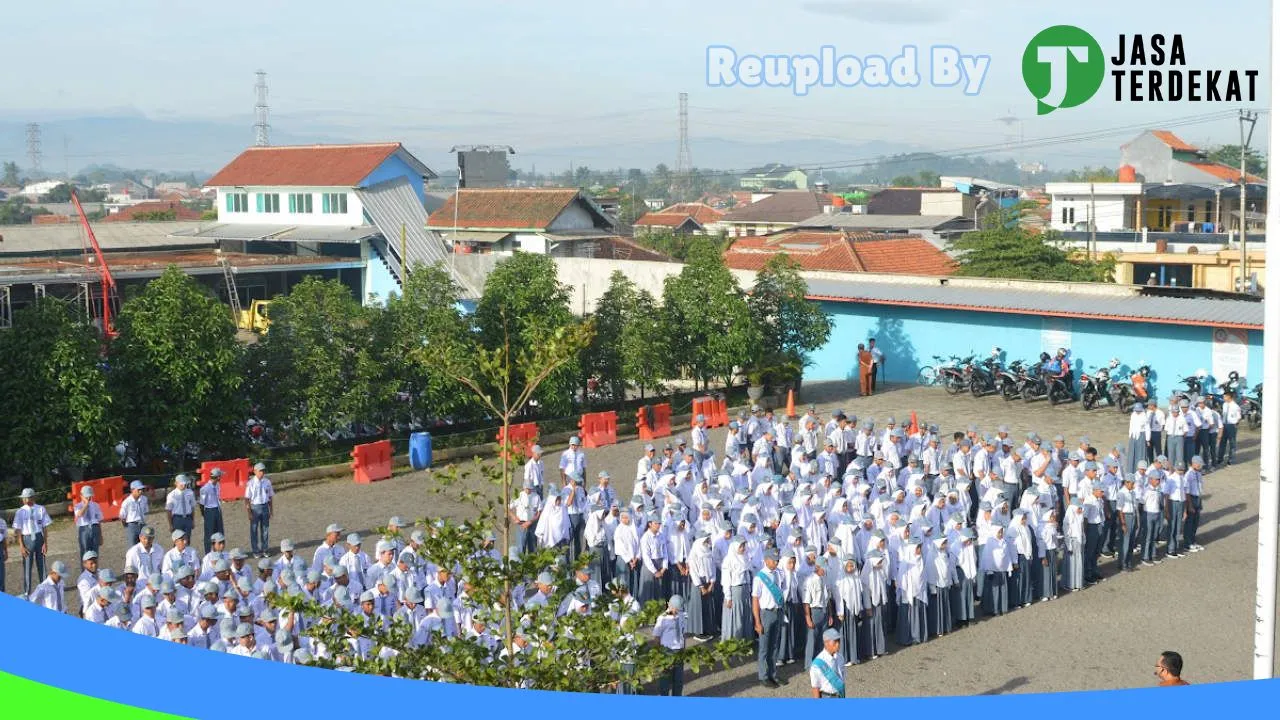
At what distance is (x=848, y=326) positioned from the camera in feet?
75.5

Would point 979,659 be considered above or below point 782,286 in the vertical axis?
below

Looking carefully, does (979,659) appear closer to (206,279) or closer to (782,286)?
(782,286)

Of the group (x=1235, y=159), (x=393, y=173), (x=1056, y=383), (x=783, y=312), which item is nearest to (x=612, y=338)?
(x=783, y=312)

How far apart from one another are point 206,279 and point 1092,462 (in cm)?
2192

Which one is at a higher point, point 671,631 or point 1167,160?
point 1167,160

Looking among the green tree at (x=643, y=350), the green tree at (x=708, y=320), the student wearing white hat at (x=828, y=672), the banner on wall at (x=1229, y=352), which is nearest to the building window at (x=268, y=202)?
the green tree at (x=708, y=320)

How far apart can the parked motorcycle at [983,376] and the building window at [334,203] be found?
568 inches

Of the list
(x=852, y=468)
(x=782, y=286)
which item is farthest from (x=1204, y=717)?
(x=782, y=286)

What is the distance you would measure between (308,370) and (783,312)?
7.97m

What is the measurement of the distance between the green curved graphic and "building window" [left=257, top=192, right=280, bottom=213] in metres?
25.5

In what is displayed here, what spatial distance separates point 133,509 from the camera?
38.8 ft

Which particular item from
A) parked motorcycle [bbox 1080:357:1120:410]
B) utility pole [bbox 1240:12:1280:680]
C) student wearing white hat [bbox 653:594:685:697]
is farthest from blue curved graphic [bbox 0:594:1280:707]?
parked motorcycle [bbox 1080:357:1120:410]

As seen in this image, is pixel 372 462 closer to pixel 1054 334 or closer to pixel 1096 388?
pixel 1096 388

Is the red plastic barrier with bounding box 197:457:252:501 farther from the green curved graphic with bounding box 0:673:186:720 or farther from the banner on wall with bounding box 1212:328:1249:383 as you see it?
the banner on wall with bounding box 1212:328:1249:383
